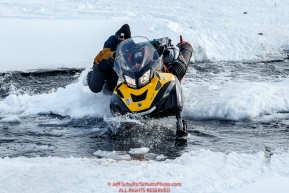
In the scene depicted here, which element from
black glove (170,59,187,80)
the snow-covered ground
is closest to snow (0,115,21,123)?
the snow-covered ground

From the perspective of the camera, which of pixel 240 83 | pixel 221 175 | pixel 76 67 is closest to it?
pixel 221 175

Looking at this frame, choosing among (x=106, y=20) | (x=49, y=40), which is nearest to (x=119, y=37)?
(x=49, y=40)

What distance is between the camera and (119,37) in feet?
27.1

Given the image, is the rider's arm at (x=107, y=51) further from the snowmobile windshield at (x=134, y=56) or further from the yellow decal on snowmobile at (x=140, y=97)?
the yellow decal on snowmobile at (x=140, y=97)

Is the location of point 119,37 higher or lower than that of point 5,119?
higher

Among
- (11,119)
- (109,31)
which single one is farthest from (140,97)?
(109,31)

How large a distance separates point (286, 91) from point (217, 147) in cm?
280

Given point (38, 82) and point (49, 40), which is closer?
point (38, 82)

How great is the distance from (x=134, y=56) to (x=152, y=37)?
558cm

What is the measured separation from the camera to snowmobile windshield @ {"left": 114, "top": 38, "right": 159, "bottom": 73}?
7051 mm

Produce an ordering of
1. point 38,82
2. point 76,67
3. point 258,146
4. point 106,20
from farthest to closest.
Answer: point 106,20 → point 76,67 → point 38,82 → point 258,146

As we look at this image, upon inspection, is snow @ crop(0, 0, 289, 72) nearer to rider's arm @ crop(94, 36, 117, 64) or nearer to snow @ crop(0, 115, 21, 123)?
snow @ crop(0, 115, 21, 123)

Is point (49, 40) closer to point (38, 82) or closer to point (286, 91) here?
point (38, 82)

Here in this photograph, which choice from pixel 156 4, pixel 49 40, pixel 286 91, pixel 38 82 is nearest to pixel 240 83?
pixel 286 91
